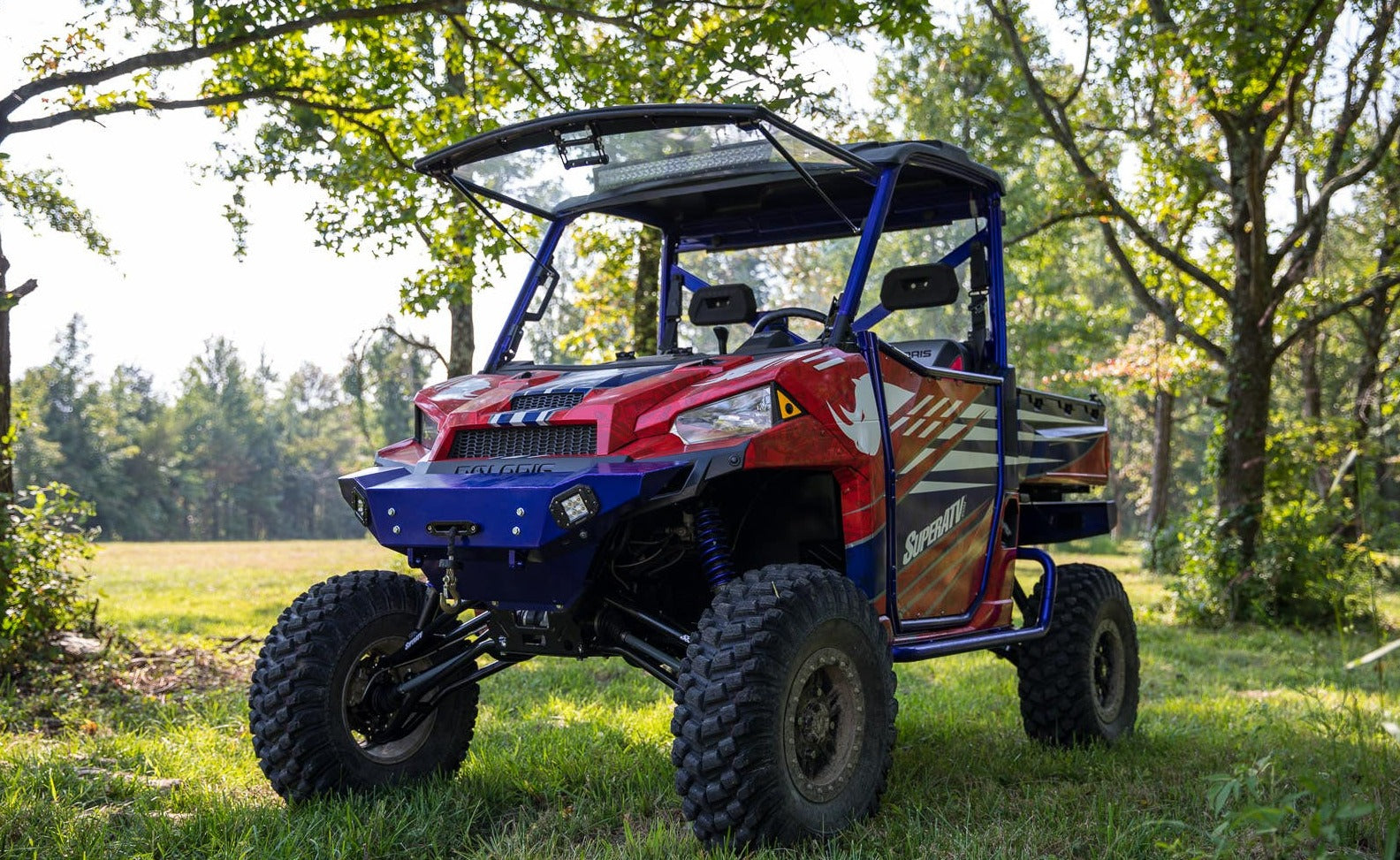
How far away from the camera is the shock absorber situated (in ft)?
13.4

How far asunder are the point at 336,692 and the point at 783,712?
1682 millimetres

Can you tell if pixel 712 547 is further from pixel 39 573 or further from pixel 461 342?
pixel 461 342

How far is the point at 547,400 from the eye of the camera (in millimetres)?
4129

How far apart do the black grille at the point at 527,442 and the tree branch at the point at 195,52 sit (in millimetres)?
4945

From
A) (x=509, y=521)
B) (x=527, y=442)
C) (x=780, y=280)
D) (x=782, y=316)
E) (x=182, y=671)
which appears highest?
(x=780, y=280)

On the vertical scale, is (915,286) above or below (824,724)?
above

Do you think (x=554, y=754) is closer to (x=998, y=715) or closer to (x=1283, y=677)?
(x=998, y=715)

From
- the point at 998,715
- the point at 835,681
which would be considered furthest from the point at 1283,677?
the point at 835,681

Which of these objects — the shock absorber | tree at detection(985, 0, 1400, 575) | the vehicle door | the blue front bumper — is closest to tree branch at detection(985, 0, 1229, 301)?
tree at detection(985, 0, 1400, 575)

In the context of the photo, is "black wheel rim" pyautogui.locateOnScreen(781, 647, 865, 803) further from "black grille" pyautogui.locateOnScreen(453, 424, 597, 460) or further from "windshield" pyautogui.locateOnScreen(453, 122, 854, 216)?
"windshield" pyautogui.locateOnScreen(453, 122, 854, 216)

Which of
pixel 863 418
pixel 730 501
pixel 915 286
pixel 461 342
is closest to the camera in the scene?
pixel 863 418

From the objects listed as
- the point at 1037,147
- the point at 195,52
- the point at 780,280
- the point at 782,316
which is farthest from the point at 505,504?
the point at 1037,147

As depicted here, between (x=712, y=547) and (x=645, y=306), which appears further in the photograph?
(x=645, y=306)

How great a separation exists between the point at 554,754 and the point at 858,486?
5.90ft
